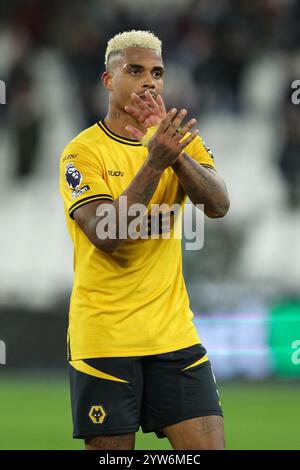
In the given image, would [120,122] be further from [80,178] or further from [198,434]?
[198,434]

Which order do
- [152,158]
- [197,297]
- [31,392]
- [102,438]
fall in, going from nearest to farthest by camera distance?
[152,158] → [102,438] → [31,392] → [197,297]

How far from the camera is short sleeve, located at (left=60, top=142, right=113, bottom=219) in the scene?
4820 millimetres

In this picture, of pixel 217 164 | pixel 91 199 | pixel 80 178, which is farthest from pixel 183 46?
pixel 91 199

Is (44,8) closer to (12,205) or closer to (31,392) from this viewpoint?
(12,205)

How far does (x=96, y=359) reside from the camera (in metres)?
4.93

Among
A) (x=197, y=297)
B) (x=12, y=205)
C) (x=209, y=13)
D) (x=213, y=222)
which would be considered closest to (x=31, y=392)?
(x=197, y=297)

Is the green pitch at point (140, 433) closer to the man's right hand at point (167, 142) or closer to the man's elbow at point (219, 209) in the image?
the man's elbow at point (219, 209)

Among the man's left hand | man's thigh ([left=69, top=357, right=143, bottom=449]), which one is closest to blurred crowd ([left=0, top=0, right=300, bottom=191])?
the man's left hand

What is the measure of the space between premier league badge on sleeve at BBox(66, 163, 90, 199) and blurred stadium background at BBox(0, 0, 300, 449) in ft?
20.3

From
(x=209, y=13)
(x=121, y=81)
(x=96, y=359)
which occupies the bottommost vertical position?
(x=96, y=359)

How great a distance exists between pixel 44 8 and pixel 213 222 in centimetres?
562

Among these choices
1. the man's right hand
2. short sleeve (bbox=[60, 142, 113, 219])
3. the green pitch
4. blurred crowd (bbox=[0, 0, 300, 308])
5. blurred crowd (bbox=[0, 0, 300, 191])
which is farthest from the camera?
blurred crowd (bbox=[0, 0, 300, 191])

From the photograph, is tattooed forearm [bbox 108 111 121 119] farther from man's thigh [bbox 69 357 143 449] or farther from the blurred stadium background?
the blurred stadium background

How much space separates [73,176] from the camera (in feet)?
16.2
